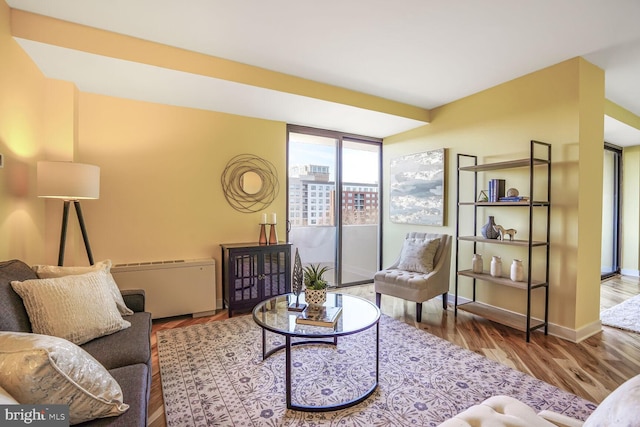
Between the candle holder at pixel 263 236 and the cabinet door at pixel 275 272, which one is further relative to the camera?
the candle holder at pixel 263 236

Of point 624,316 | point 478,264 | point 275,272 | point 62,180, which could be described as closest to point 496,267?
point 478,264

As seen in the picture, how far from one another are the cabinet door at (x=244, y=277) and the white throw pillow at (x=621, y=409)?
299cm

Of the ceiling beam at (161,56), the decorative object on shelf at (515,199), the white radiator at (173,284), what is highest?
the ceiling beam at (161,56)

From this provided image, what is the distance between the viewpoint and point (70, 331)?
1.58 m

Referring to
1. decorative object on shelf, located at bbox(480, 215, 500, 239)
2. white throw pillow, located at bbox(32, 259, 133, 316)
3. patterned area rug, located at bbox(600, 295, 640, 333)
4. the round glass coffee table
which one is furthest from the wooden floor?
decorative object on shelf, located at bbox(480, 215, 500, 239)

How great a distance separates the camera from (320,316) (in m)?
2.08

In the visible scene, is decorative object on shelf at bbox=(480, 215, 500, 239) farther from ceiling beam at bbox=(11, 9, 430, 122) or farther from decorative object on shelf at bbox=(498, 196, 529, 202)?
ceiling beam at bbox=(11, 9, 430, 122)

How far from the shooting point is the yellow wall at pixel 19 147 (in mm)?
1989

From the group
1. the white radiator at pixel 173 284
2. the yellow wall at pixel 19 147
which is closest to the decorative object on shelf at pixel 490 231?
the white radiator at pixel 173 284

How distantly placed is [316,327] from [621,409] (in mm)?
1426

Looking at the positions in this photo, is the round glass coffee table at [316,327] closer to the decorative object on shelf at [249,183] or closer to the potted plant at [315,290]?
the potted plant at [315,290]

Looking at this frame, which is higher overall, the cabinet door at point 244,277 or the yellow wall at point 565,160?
the yellow wall at point 565,160

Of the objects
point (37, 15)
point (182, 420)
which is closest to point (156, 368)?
point (182, 420)

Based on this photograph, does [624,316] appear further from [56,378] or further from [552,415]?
[56,378]
